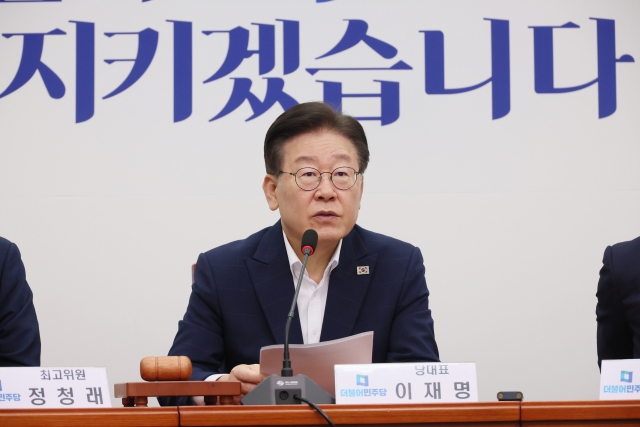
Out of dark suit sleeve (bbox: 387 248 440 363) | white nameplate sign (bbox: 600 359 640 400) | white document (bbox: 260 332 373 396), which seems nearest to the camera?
white nameplate sign (bbox: 600 359 640 400)

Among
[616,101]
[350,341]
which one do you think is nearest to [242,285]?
[350,341]

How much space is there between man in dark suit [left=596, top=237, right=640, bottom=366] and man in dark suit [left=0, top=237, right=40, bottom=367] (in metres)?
1.62

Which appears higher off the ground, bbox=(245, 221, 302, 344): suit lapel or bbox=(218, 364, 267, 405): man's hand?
bbox=(245, 221, 302, 344): suit lapel

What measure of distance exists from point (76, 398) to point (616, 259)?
1.48 meters

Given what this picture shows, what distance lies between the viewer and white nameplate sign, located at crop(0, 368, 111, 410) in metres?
1.44

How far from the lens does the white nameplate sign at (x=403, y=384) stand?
145 cm

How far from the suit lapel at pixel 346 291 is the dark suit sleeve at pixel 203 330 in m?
0.29

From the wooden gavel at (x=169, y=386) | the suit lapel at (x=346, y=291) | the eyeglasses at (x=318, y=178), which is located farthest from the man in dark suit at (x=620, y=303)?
the wooden gavel at (x=169, y=386)

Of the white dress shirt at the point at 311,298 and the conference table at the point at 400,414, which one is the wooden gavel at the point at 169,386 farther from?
the white dress shirt at the point at 311,298

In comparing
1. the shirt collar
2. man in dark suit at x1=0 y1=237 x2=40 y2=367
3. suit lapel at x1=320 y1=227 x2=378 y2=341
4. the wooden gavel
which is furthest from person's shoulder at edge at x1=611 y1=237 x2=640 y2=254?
man in dark suit at x1=0 y1=237 x2=40 y2=367

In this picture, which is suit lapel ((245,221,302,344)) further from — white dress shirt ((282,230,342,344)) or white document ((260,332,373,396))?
white document ((260,332,373,396))

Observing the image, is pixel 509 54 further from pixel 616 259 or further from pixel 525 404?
pixel 525 404

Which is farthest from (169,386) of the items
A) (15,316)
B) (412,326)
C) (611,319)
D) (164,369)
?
(611,319)

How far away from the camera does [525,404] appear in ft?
4.58
